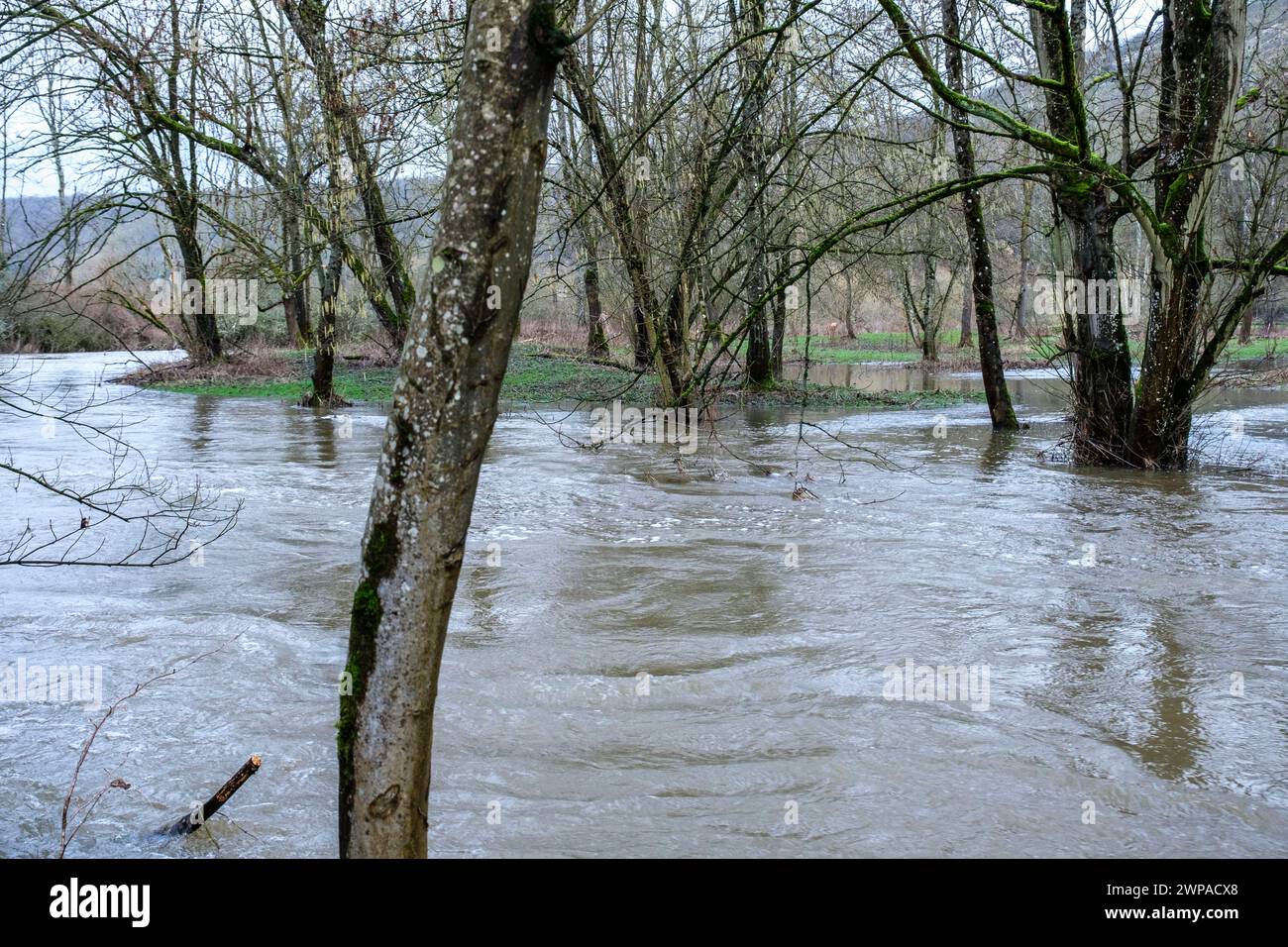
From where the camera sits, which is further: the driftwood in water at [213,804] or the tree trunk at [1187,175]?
the tree trunk at [1187,175]

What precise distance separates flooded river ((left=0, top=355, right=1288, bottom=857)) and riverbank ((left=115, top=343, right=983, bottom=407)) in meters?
9.27

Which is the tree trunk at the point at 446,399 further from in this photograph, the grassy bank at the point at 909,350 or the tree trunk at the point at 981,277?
the grassy bank at the point at 909,350

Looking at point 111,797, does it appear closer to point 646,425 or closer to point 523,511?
point 523,511

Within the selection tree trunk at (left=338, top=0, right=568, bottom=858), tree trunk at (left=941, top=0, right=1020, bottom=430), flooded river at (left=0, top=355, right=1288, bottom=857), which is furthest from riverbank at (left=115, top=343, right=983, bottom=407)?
tree trunk at (left=338, top=0, right=568, bottom=858)

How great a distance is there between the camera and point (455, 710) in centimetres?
633

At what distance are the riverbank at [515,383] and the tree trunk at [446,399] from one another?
1673cm

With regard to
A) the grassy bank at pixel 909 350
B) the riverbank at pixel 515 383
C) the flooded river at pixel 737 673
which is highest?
the grassy bank at pixel 909 350

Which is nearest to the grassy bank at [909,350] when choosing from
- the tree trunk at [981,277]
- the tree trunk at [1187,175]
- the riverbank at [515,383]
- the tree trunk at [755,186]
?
the riverbank at [515,383]

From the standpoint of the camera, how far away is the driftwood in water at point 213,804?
3967 millimetres

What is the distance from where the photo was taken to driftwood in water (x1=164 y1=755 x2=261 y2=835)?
3.97m

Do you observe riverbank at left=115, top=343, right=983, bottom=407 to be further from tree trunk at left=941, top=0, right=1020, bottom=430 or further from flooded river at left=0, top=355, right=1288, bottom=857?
flooded river at left=0, top=355, right=1288, bottom=857

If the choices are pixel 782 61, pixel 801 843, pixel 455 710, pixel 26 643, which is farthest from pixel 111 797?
pixel 782 61

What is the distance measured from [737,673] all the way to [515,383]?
17.7m

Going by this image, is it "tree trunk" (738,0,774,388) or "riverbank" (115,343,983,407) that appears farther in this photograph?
"riverbank" (115,343,983,407)
